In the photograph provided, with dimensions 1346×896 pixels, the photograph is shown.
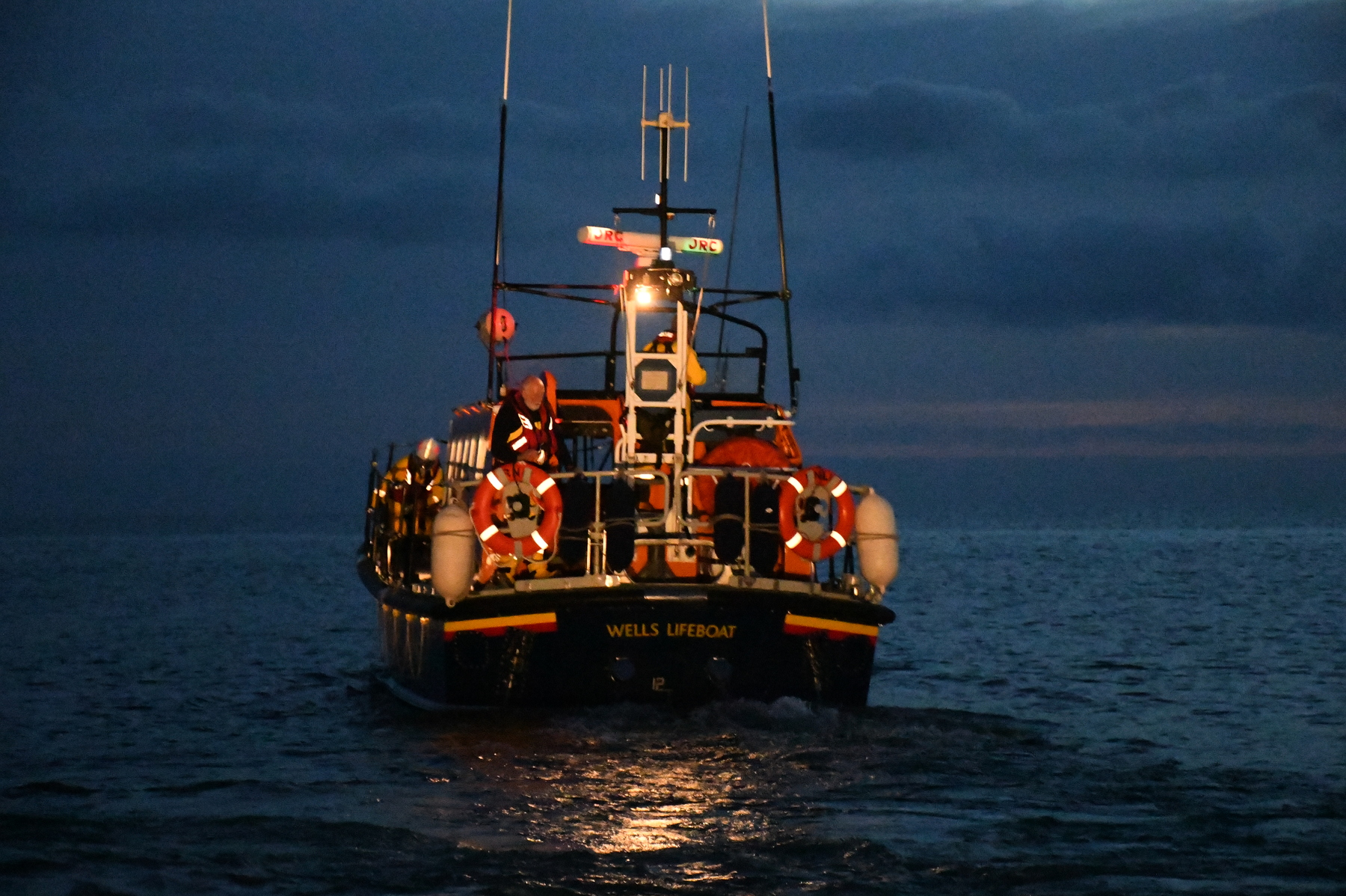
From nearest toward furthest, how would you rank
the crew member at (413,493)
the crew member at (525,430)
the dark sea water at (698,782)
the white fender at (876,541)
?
the dark sea water at (698,782), the white fender at (876,541), the crew member at (525,430), the crew member at (413,493)

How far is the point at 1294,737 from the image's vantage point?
1255cm

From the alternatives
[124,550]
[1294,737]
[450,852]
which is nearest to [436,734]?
[450,852]

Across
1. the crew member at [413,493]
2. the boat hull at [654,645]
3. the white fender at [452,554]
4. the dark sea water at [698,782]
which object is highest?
the crew member at [413,493]

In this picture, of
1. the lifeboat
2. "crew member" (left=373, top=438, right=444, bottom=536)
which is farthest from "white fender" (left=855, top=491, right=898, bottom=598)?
"crew member" (left=373, top=438, right=444, bottom=536)

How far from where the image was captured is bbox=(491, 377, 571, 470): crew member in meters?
11.7

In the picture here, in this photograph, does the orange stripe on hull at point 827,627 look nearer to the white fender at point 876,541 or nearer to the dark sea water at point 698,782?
the white fender at point 876,541

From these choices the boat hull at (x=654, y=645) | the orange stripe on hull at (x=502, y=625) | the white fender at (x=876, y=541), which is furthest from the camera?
the white fender at (x=876, y=541)

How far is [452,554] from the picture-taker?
10953 millimetres

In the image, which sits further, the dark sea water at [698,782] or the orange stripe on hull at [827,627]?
the orange stripe on hull at [827,627]

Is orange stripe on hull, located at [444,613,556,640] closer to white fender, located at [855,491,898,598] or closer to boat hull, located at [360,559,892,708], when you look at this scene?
boat hull, located at [360,559,892,708]

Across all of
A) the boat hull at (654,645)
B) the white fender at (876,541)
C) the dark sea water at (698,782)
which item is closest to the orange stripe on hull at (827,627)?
the boat hull at (654,645)

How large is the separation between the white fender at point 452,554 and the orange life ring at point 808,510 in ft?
6.84

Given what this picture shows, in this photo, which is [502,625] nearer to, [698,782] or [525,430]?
[525,430]

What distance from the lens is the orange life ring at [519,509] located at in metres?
10.9
